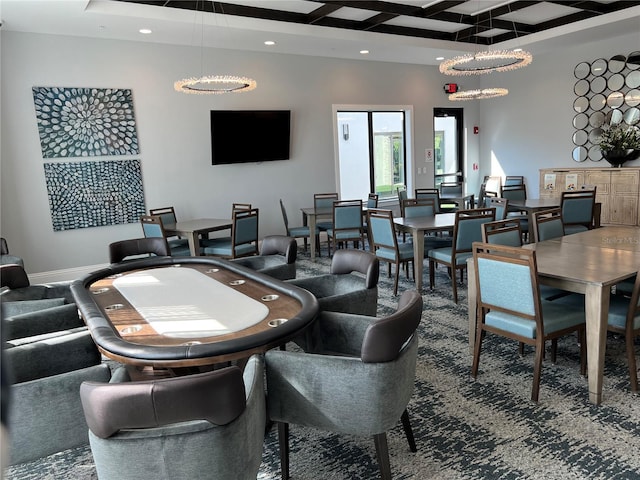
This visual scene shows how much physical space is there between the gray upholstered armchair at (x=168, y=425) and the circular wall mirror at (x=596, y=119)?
354 inches

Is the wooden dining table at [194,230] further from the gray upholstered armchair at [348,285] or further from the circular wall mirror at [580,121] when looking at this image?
the circular wall mirror at [580,121]

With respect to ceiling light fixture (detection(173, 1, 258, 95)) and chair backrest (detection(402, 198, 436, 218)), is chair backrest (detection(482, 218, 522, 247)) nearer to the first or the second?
chair backrest (detection(402, 198, 436, 218))

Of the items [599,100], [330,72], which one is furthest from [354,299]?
[599,100]

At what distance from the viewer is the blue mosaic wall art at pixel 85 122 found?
6227 mm

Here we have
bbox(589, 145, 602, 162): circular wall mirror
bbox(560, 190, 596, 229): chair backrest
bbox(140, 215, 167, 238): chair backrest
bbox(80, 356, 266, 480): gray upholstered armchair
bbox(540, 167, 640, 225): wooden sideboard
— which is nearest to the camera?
bbox(80, 356, 266, 480): gray upholstered armchair

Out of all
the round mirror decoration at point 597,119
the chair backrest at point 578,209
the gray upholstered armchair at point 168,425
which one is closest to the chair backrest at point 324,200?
the chair backrest at point 578,209

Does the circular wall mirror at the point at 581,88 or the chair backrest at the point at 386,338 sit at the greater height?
the circular wall mirror at the point at 581,88

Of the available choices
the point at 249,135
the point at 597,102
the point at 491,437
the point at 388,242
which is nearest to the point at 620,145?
the point at 597,102

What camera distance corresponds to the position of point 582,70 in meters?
8.56

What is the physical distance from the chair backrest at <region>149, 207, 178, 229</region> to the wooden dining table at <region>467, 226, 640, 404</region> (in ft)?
15.2

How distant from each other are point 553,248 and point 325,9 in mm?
4571

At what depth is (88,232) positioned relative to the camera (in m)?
6.66

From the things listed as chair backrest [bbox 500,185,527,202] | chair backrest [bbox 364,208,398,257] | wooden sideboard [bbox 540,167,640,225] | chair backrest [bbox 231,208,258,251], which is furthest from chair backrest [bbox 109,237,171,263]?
wooden sideboard [bbox 540,167,640,225]

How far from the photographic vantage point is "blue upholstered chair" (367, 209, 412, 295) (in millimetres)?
5191
